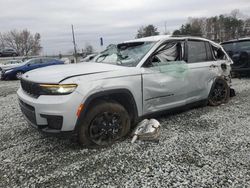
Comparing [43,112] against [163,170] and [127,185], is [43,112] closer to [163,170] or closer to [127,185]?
[127,185]

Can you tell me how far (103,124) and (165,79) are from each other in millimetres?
1364

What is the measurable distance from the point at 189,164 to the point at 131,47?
7.90 feet

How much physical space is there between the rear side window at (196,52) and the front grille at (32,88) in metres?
2.86

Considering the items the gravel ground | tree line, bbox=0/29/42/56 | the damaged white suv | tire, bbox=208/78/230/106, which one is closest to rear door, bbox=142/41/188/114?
the damaged white suv

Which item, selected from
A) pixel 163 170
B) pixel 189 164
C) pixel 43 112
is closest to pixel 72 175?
pixel 43 112

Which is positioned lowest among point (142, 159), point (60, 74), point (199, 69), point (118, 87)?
point (142, 159)

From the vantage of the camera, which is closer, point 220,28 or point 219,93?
point 219,93

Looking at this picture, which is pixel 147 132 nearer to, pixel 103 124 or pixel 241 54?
pixel 103 124

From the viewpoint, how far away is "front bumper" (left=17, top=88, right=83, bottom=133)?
309 centimetres

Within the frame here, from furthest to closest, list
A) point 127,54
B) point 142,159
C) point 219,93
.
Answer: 1. point 219,93
2. point 127,54
3. point 142,159

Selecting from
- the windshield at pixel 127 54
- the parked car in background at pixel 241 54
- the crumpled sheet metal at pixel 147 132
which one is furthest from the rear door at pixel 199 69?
the parked car in background at pixel 241 54

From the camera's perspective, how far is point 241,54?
28.1 ft

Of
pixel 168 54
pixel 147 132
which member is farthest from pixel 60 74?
pixel 168 54

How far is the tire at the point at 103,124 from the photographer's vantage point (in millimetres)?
3361
